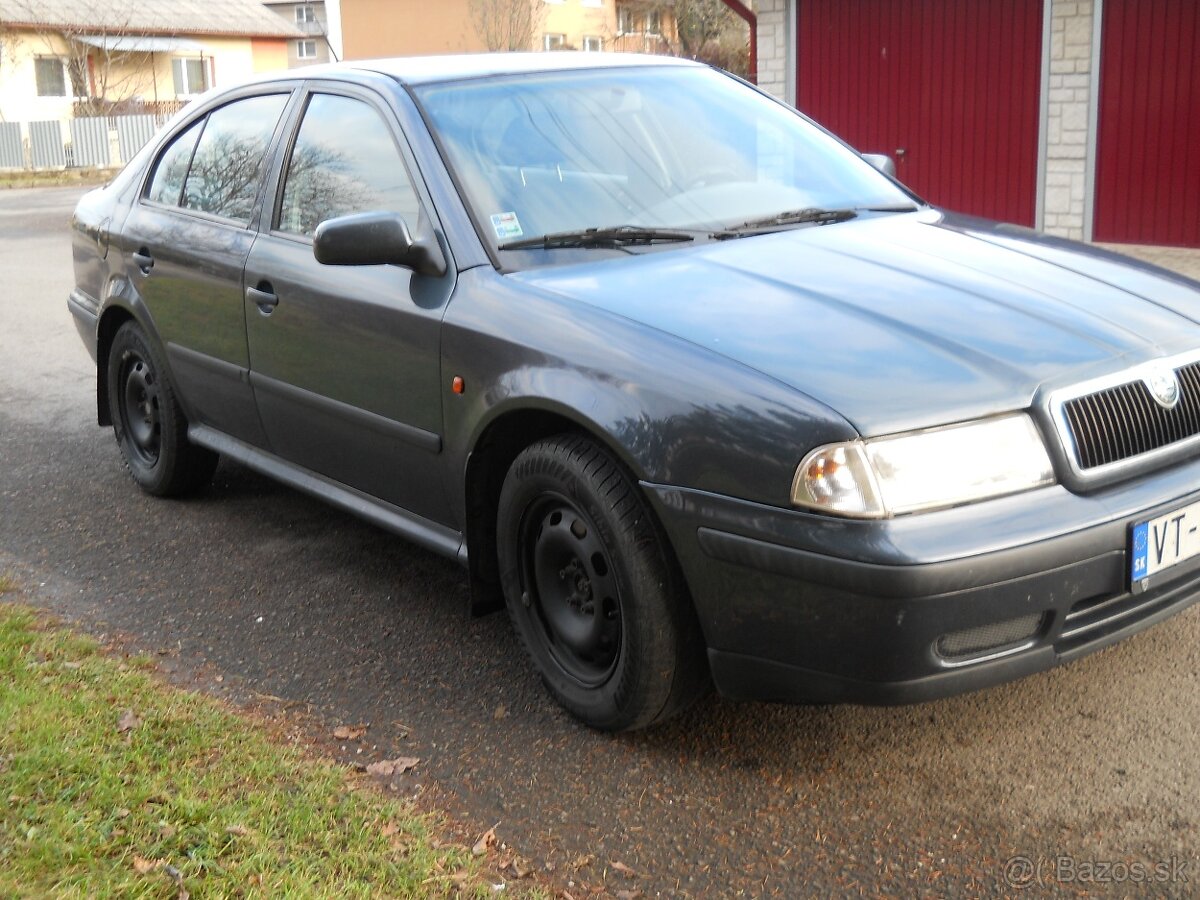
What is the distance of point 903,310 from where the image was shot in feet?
10.7

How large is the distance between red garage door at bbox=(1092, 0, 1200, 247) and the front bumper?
10540 millimetres

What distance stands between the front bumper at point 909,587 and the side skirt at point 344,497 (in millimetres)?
1059

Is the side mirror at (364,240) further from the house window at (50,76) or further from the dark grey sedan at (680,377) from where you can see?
the house window at (50,76)

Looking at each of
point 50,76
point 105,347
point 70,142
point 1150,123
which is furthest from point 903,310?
point 50,76

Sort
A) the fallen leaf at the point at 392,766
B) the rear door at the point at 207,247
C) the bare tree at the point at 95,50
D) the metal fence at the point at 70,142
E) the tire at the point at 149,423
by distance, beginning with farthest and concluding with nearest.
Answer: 1. the bare tree at the point at 95,50
2. the metal fence at the point at 70,142
3. the tire at the point at 149,423
4. the rear door at the point at 207,247
5. the fallen leaf at the point at 392,766

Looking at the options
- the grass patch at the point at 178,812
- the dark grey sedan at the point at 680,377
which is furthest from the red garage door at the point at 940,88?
→ the grass patch at the point at 178,812

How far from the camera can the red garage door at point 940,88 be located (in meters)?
13.4

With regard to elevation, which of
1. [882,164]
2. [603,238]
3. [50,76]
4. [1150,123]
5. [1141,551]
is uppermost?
[50,76]

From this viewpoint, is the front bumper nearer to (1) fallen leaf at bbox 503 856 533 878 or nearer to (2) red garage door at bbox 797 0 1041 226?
(1) fallen leaf at bbox 503 856 533 878

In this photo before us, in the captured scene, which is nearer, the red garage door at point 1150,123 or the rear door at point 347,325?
the rear door at point 347,325

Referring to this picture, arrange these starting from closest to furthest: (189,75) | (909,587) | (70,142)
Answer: (909,587) < (70,142) < (189,75)

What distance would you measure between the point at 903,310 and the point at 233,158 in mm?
2791

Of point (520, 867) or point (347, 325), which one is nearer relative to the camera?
point (520, 867)

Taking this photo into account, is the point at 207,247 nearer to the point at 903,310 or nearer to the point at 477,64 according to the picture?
the point at 477,64
